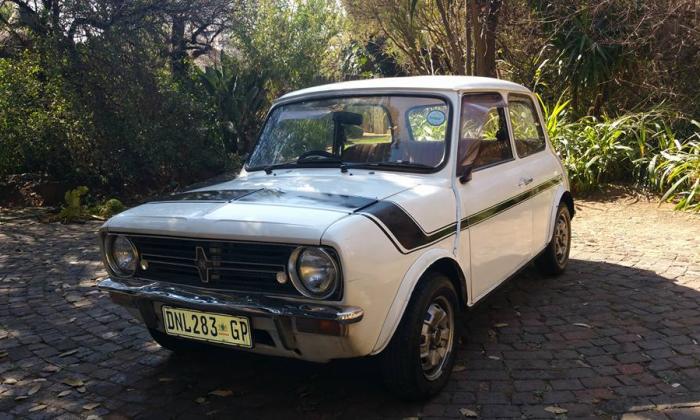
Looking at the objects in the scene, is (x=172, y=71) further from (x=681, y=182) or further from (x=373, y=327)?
(x=373, y=327)

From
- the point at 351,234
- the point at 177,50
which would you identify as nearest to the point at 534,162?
the point at 351,234

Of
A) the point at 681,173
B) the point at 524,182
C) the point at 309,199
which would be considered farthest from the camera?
the point at 681,173

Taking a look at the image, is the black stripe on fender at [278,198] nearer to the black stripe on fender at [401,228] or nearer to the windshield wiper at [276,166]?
the black stripe on fender at [401,228]

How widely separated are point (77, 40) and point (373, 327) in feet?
28.6

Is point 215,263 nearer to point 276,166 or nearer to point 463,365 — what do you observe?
point 276,166

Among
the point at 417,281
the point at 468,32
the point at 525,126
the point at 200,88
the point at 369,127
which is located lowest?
the point at 417,281

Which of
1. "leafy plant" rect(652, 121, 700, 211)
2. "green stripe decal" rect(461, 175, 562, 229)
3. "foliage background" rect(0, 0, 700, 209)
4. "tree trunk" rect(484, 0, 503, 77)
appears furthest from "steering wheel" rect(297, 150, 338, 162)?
"tree trunk" rect(484, 0, 503, 77)

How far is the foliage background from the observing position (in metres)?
9.01

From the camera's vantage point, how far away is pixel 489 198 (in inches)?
150

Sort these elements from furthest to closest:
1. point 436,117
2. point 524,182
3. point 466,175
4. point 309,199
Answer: point 524,182 < point 436,117 < point 466,175 < point 309,199

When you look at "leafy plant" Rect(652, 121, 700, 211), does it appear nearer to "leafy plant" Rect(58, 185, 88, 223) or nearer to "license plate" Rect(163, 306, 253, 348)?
"license plate" Rect(163, 306, 253, 348)

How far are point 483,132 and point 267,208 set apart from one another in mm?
1725

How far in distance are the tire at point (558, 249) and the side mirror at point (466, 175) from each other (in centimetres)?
172

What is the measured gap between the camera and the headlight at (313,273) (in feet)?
8.96
